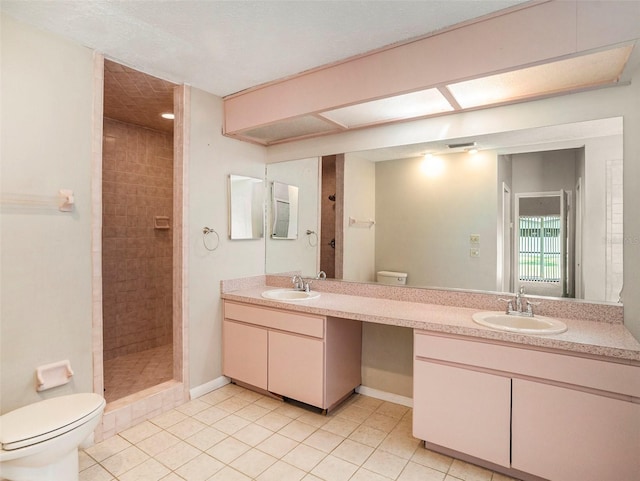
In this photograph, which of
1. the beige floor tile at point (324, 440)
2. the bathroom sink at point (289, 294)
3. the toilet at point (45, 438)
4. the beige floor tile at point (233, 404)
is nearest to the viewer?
the toilet at point (45, 438)

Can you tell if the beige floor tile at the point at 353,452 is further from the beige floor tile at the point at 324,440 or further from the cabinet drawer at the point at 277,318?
the cabinet drawer at the point at 277,318

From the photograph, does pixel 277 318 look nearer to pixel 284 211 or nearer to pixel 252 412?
pixel 252 412

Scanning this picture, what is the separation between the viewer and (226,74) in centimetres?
250

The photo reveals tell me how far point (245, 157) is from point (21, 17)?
1.70 m

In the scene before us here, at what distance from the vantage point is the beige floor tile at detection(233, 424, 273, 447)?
217 centimetres

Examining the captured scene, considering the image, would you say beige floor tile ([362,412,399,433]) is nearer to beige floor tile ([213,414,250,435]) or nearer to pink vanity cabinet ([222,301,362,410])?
pink vanity cabinet ([222,301,362,410])

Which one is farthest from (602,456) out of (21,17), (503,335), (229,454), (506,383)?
(21,17)

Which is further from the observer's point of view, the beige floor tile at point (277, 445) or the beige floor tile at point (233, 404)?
the beige floor tile at point (233, 404)

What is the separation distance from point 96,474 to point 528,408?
91.9 inches

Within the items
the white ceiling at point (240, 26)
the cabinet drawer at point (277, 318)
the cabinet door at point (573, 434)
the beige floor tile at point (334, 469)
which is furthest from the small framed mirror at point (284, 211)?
the cabinet door at point (573, 434)

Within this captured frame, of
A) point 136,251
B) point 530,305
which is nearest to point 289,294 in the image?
point 530,305

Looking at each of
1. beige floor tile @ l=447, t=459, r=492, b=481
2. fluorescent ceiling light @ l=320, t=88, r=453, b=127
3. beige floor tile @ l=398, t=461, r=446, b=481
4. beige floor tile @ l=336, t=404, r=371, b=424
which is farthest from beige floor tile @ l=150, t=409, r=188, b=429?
fluorescent ceiling light @ l=320, t=88, r=453, b=127

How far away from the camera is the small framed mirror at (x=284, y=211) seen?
3348mm

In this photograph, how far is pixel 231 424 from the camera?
237 centimetres
